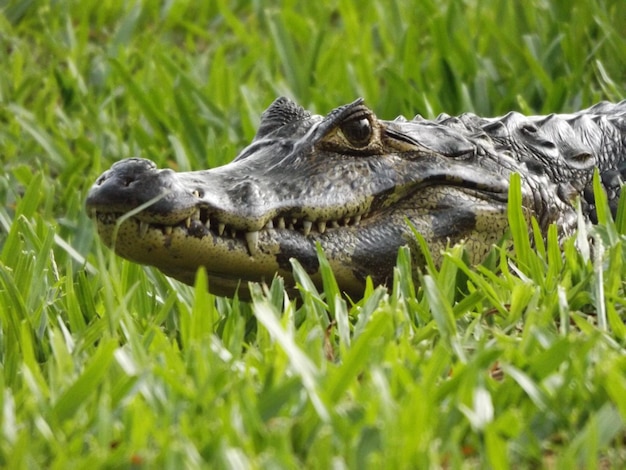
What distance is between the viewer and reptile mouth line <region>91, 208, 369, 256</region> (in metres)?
3.25

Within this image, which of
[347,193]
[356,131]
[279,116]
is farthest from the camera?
[279,116]

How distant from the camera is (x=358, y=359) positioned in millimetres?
2434

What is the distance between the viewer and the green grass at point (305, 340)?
7.26 feet

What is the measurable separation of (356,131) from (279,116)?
0.31m

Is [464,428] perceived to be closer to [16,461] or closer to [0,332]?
[16,461]

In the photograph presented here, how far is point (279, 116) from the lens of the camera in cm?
399

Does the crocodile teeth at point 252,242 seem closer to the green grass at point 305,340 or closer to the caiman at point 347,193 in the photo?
the caiman at point 347,193

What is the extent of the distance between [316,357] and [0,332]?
1088mm

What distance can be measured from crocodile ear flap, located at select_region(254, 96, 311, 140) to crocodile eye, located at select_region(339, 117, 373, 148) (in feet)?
0.75

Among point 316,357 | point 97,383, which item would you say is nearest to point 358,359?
point 316,357

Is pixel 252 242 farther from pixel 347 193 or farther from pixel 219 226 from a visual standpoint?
pixel 347 193

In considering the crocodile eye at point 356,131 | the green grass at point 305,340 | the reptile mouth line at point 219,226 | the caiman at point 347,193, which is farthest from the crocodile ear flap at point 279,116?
the green grass at point 305,340

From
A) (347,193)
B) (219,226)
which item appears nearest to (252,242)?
(219,226)

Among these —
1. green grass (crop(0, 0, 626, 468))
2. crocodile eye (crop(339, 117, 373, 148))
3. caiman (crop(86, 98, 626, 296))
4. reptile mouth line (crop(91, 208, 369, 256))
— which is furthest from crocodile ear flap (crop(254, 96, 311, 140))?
green grass (crop(0, 0, 626, 468))
